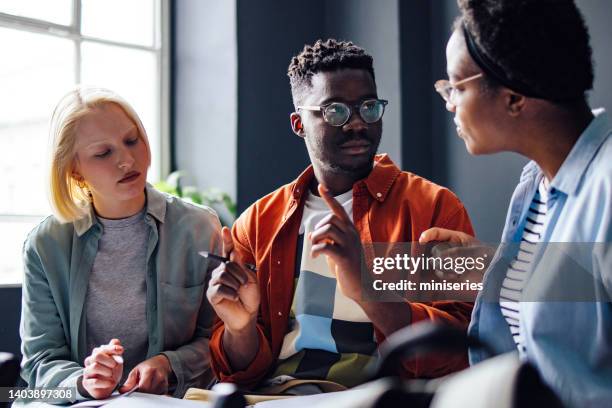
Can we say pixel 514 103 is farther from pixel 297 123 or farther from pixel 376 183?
pixel 297 123

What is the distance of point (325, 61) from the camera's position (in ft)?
6.45

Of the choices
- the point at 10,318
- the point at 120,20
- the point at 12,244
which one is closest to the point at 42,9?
the point at 120,20

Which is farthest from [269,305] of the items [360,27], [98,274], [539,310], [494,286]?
[360,27]

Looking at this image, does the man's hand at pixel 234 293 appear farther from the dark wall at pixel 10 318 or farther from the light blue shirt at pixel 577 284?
the dark wall at pixel 10 318

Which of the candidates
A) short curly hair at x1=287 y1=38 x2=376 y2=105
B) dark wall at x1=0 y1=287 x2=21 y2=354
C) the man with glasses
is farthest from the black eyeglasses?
dark wall at x1=0 y1=287 x2=21 y2=354

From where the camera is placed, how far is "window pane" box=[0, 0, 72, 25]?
12.0 feet

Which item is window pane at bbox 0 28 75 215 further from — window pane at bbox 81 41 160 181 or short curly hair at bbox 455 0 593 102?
short curly hair at bbox 455 0 593 102

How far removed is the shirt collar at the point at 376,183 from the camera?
1865 mm

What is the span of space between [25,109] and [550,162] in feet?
10.4

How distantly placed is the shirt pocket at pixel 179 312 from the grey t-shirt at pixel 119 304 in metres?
0.06

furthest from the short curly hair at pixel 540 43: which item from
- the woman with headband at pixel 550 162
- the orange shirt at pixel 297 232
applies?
the orange shirt at pixel 297 232

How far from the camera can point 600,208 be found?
1.10 m

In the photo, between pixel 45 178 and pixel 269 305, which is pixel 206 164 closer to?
pixel 45 178

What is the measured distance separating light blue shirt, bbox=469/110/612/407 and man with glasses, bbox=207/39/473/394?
0.44m
